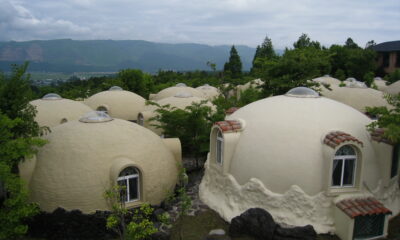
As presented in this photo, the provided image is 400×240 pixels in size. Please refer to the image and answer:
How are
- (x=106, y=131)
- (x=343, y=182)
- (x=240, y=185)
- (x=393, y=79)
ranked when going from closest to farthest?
(x=343, y=182) → (x=240, y=185) → (x=106, y=131) → (x=393, y=79)

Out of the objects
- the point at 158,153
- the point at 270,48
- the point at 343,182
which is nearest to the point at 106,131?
the point at 158,153

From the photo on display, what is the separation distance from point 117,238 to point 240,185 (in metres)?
5.56

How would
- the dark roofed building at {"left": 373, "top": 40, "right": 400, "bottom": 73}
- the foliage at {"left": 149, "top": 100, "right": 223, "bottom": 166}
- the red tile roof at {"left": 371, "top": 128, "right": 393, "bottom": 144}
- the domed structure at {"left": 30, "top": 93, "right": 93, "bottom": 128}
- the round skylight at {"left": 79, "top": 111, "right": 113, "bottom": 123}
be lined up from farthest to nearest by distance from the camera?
the dark roofed building at {"left": 373, "top": 40, "right": 400, "bottom": 73} → the domed structure at {"left": 30, "top": 93, "right": 93, "bottom": 128} → the foliage at {"left": 149, "top": 100, "right": 223, "bottom": 166} → the round skylight at {"left": 79, "top": 111, "right": 113, "bottom": 123} → the red tile roof at {"left": 371, "top": 128, "right": 393, "bottom": 144}

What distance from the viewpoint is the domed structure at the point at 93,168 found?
43.5ft

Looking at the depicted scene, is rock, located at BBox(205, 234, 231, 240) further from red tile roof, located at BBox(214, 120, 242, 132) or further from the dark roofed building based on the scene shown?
the dark roofed building

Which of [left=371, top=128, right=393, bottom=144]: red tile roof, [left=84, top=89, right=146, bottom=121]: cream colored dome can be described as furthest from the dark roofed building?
[left=371, top=128, right=393, bottom=144]: red tile roof

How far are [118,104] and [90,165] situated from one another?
16.8 m

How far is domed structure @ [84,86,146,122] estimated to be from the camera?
29250 mm

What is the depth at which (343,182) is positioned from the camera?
1252cm

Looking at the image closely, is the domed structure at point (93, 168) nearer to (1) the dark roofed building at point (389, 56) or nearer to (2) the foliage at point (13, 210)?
(2) the foliage at point (13, 210)

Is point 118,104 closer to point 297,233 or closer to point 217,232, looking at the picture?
point 217,232

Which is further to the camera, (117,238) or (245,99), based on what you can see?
(245,99)

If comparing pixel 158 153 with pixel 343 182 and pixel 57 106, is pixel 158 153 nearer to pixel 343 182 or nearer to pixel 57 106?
pixel 343 182

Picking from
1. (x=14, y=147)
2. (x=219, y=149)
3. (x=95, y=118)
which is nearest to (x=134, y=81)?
(x=95, y=118)
